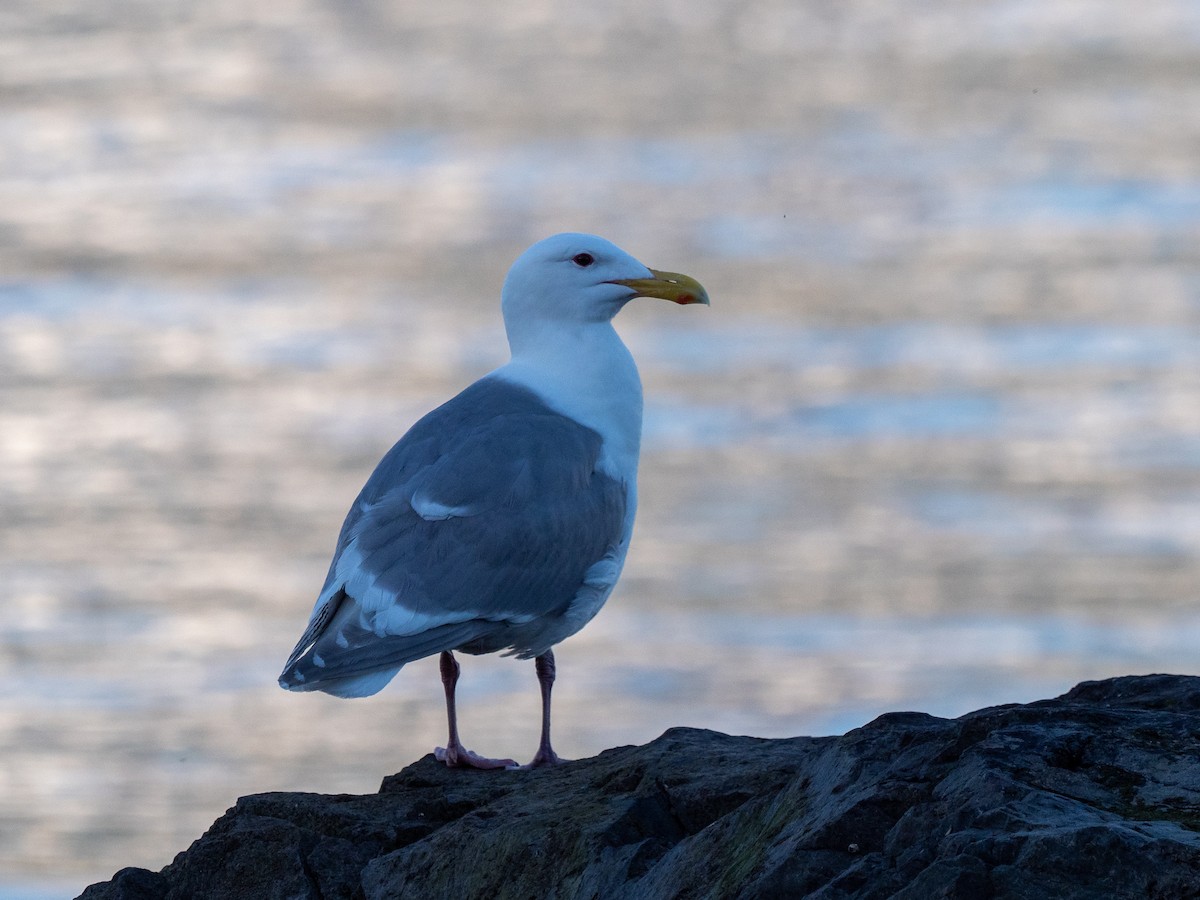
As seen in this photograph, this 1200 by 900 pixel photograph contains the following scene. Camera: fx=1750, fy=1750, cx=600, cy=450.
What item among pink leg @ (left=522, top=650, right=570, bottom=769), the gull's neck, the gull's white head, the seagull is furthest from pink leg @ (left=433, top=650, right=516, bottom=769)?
the gull's white head

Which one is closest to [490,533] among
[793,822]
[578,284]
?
[578,284]

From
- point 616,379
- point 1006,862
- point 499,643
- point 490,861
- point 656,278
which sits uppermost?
point 656,278

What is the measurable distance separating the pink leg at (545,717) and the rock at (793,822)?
433 millimetres

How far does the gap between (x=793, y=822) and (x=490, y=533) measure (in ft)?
9.28

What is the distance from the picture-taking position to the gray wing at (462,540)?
6.40 metres

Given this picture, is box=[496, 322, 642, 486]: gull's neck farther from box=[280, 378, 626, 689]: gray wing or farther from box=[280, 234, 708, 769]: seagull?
box=[280, 378, 626, 689]: gray wing

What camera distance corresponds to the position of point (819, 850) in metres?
3.85

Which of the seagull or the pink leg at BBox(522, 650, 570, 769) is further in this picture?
the pink leg at BBox(522, 650, 570, 769)

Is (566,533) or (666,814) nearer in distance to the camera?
(666,814)

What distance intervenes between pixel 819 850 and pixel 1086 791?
1.93ft

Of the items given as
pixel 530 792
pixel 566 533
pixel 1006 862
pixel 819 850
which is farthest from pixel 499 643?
pixel 1006 862

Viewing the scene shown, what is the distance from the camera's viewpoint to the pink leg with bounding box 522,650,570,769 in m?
6.54

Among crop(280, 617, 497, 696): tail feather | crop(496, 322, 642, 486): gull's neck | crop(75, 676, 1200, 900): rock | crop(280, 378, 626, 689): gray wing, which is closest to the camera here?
crop(75, 676, 1200, 900): rock

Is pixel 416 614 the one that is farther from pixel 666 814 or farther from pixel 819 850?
pixel 819 850
